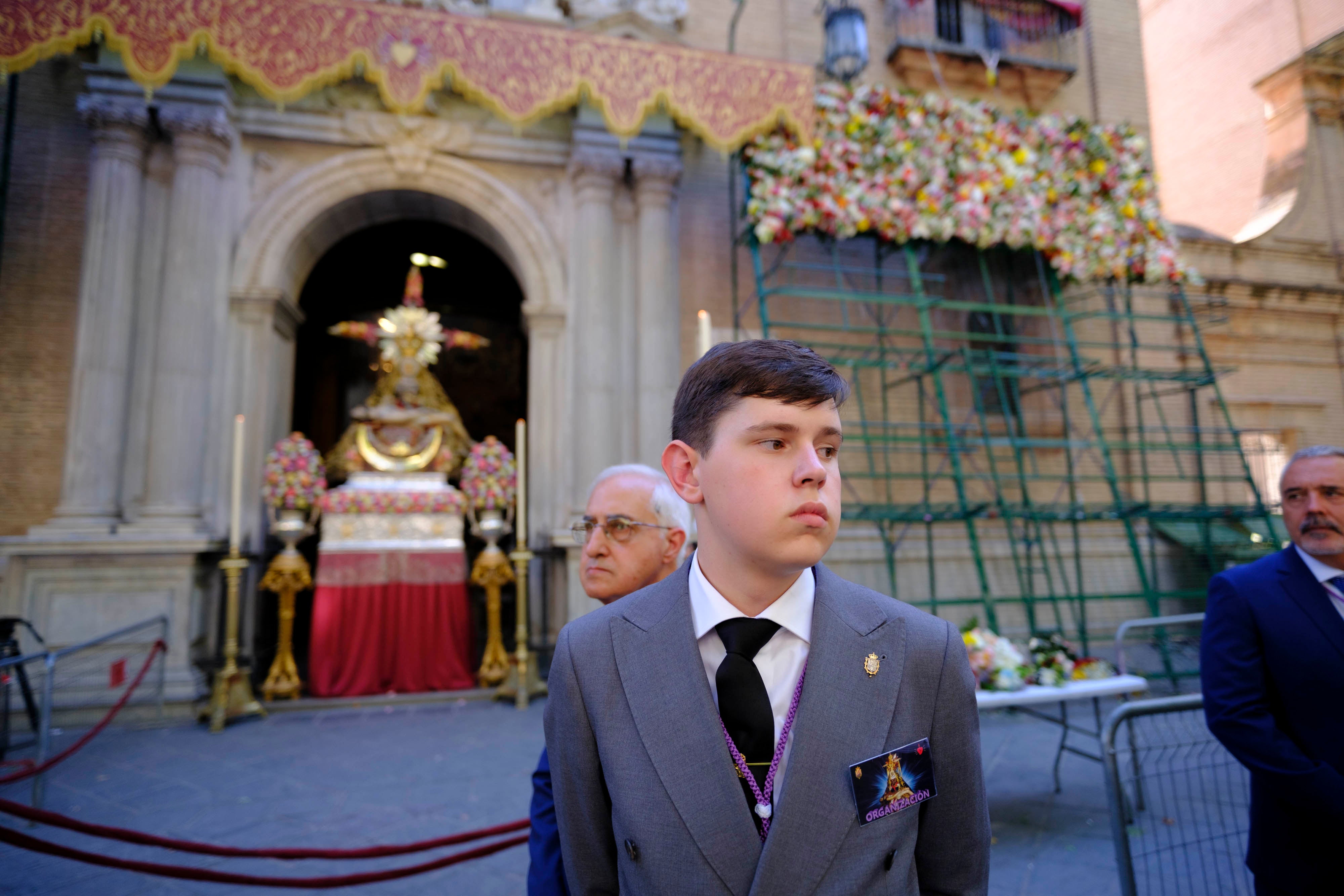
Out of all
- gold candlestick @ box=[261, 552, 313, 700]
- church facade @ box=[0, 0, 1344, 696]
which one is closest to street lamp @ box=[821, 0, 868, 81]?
church facade @ box=[0, 0, 1344, 696]

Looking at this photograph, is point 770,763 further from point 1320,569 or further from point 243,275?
point 243,275

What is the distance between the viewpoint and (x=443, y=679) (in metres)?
6.38

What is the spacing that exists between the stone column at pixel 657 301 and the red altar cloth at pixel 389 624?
238 cm

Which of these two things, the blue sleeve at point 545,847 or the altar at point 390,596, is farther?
the altar at point 390,596

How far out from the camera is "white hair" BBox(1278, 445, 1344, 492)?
238cm

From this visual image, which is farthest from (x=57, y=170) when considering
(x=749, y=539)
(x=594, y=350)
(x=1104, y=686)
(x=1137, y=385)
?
(x=1137, y=385)

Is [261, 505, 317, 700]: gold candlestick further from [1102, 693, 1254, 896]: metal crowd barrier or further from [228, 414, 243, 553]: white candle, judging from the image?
[1102, 693, 1254, 896]: metal crowd barrier

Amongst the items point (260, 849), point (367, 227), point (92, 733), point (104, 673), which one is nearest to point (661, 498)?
point (260, 849)

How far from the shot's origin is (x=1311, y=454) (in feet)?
8.07

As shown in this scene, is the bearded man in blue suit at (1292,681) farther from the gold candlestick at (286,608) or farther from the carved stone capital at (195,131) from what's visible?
the carved stone capital at (195,131)

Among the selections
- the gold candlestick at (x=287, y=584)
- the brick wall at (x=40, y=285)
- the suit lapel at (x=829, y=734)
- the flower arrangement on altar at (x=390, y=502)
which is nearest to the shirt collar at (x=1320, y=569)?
the suit lapel at (x=829, y=734)

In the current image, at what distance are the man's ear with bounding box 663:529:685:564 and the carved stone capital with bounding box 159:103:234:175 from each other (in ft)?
23.1

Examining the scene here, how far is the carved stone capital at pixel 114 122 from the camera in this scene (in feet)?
21.0

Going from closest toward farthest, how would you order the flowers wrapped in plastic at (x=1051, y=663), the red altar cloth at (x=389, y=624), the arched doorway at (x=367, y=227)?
the flowers wrapped in plastic at (x=1051, y=663) < the red altar cloth at (x=389, y=624) < the arched doorway at (x=367, y=227)
